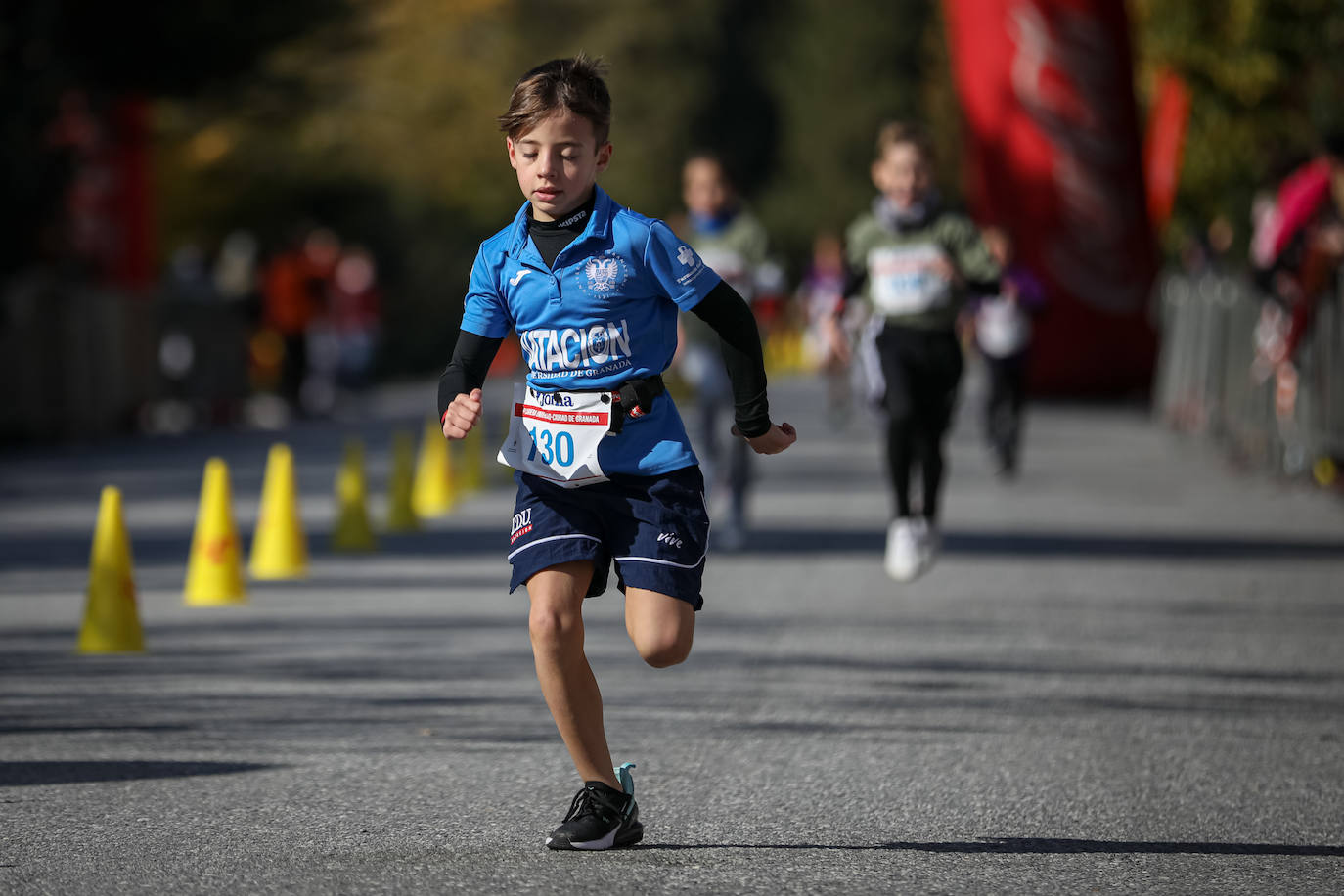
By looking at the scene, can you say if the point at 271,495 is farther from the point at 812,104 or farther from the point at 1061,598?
the point at 812,104

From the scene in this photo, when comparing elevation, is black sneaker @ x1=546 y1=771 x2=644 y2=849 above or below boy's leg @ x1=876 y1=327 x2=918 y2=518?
below

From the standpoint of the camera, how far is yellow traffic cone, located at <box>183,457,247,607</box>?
33.6ft

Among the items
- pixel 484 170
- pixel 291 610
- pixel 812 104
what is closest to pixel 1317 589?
pixel 291 610

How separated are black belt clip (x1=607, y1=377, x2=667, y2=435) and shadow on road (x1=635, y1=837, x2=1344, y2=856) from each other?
1.01 meters

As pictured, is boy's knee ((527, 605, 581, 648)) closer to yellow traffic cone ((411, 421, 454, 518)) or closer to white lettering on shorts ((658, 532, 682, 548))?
white lettering on shorts ((658, 532, 682, 548))

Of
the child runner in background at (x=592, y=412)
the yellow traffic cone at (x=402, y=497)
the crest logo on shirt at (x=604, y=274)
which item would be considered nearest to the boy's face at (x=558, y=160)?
the child runner in background at (x=592, y=412)

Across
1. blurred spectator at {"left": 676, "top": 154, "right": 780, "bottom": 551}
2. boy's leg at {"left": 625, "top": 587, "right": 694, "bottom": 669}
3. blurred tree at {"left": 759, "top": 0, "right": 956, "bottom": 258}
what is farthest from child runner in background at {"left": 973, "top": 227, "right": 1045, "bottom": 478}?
blurred tree at {"left": 759, "top": 0, "right": 956, "bottom": 258}

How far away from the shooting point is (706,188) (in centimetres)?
1266

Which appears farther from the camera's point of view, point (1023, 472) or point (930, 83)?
point (930, 83)

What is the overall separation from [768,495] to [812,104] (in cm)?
6413

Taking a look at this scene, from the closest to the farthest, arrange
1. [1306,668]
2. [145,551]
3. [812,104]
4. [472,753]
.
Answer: [472,753], [1306,668], [145,551], [812,104]

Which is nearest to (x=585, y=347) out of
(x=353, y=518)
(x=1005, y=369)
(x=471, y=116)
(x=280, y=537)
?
(x=280, y=537)

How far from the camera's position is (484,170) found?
137 feet

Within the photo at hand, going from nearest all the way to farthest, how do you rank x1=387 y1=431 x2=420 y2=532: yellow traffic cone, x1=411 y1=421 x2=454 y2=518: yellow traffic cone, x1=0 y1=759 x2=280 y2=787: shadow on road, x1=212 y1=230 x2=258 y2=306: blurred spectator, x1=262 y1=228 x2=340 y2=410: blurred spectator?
x1=0 y1=759 x2=280 y2=787: shadow on road, x1=387 y1=431 x2=420 y2=532: yellow traffic cone, x1=411 y1=421 x2=454 y2=518: yellow traffic cone, x1=262 y1=228 x2=340 y2=410: blurred spectator, x1=212 y1=230 x2=258 y2=306: blurred spectator
